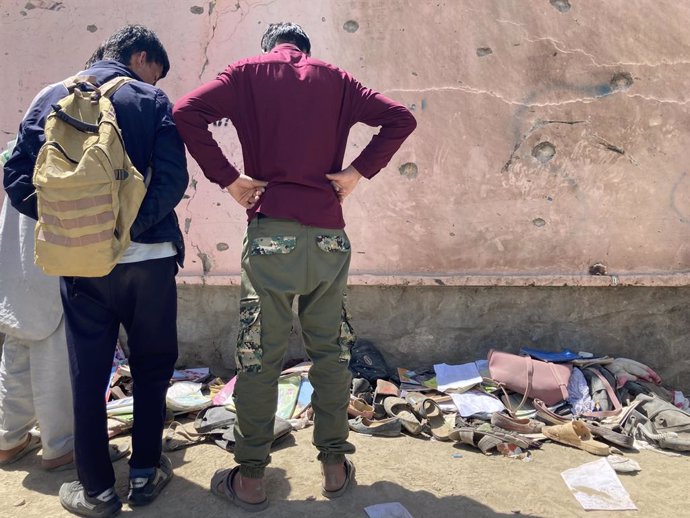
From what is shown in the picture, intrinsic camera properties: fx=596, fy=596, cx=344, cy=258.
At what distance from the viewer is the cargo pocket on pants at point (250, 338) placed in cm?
232

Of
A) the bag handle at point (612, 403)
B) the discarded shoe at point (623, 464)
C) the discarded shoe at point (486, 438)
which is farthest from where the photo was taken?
the bag handle at point (612, 403)

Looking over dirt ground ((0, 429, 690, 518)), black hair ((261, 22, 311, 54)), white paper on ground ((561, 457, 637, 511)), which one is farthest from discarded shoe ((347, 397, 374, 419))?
black hair ((261, 22, 311, 54))

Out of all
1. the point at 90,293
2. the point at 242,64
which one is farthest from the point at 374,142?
the point at 90,293

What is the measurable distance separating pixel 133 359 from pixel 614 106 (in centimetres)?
320

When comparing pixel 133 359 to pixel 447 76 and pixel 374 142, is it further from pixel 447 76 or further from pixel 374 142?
pixel 447 76

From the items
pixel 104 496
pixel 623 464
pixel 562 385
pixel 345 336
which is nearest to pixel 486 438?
pixel 623 464

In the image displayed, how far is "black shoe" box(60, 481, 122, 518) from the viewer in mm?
2391

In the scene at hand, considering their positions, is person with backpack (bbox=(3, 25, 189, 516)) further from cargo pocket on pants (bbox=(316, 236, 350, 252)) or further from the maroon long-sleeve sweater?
cargo pocket on pants (bbox=(316, 236, 350, 252))

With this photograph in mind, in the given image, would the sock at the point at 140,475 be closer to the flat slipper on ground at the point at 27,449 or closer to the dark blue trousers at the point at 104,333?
the dark blue trousers at the point at 104,333

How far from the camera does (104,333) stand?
7.85ft

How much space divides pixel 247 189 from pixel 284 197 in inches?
6.5

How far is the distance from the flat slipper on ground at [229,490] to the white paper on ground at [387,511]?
0.44 m

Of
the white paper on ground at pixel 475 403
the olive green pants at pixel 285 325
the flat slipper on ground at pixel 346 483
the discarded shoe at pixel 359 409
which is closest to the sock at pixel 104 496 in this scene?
the olive green pants at pixel 285 325

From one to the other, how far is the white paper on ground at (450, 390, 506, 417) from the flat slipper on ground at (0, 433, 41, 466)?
2286 mm
